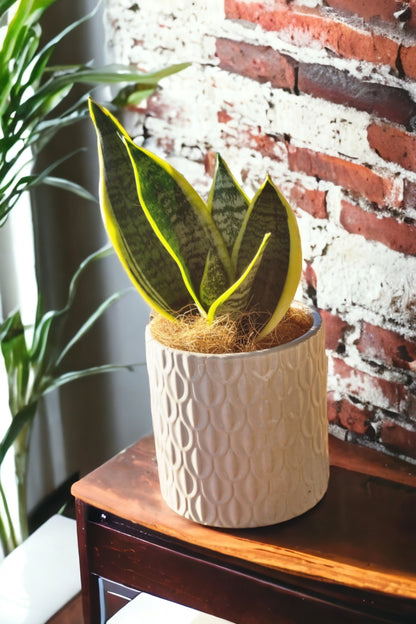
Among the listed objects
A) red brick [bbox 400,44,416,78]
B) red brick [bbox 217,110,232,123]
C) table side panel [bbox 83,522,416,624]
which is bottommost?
table side panel [bbox 83,522,416,624]

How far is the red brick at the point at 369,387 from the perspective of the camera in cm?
105

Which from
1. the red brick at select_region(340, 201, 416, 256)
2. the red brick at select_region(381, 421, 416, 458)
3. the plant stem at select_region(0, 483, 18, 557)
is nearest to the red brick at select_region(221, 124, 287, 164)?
the red brick at select_region(340, 201, 416, 256)

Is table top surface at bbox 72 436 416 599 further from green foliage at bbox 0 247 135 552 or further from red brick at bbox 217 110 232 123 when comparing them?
red brick at bbox 217 110 232 123

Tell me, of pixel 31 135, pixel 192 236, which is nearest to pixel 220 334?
pixel 192 236

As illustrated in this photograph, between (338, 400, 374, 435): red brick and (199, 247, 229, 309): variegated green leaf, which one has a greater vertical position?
(199, 247, 229, 309): variegated green leaf

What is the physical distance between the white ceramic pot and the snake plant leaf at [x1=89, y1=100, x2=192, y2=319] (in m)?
0.05

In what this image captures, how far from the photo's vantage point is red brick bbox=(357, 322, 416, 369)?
102 centimetres

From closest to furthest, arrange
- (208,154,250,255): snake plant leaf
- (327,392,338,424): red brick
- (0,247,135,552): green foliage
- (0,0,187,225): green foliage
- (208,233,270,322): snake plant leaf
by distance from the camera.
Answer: (208,233,270,322): snake plant leaf, (208,154,250,255): snake plant leaf, (0,0,187,225): green foliage, (327,392,338,424): red brick, (0,247,135,552): green foliage

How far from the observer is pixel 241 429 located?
2.69 feet

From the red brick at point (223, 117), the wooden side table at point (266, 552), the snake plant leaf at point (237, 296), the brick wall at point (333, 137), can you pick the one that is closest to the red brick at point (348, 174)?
the brick wall at point (333, 137)

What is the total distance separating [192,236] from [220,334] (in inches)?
4.5

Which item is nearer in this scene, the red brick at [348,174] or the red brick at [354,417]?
the red brick at [348,174]

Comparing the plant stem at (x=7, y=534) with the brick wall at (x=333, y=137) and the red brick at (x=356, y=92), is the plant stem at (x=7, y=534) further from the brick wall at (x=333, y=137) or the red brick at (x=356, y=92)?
the red brick at (x=356, y=92)

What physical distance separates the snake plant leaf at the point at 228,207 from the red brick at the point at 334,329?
9.8 inches
